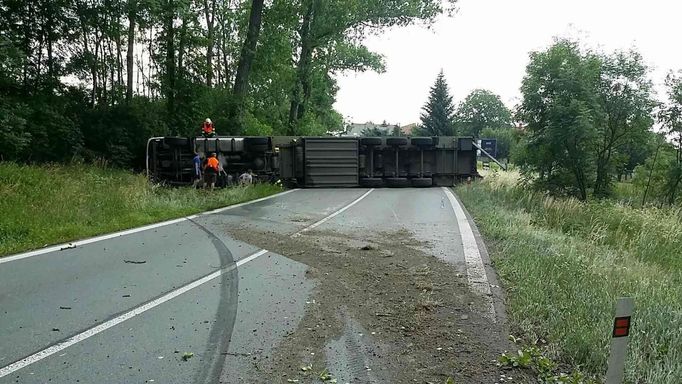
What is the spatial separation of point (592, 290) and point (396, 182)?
21.8 m

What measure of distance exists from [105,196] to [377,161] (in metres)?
15.8

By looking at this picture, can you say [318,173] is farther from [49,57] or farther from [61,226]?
[61,226]

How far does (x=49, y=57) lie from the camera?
73.3ft

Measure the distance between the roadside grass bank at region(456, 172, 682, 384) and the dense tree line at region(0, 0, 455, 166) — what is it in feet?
50.2

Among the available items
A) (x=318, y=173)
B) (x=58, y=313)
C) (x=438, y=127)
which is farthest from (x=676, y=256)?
(x=438, y=127)

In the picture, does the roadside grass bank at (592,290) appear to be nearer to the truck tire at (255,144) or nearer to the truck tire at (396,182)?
the truck tire at (255,144)

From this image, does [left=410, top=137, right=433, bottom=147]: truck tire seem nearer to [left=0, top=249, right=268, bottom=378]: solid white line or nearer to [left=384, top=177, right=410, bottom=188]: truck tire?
[left=384, top=177, right=410, bottom=188]: truck tire

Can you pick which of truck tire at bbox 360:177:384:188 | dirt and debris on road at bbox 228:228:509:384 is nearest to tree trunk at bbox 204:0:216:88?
truck tire at bbox 360:177:384:188

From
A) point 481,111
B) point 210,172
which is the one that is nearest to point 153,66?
point 210,172

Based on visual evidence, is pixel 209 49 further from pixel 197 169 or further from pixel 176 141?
pixel 197 169

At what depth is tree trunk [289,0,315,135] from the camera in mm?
35281

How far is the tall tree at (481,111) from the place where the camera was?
111625 millimetres

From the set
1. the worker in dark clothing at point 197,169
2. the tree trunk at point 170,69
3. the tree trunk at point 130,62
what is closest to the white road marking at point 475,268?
the worker in dark clothing at point 197,169

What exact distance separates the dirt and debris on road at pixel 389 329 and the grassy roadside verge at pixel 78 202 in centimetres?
491
